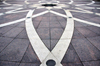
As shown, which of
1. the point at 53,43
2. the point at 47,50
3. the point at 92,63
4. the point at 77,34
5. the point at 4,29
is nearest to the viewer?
the point at 92,63

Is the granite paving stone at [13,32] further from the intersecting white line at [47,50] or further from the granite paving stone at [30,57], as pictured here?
the granite paving stone at [30,57]

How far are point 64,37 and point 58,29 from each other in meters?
1.22

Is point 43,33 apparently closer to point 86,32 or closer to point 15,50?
point 15,50

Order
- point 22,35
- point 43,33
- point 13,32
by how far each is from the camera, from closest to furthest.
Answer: point 22,35
point 43,33
point 13,32

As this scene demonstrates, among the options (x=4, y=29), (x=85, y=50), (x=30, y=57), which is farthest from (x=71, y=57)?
(x=4, y=29)

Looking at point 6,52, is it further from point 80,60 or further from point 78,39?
point 78,39

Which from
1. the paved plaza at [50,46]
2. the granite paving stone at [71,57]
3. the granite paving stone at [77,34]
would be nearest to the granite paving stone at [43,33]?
the paved plaza at [50,46]

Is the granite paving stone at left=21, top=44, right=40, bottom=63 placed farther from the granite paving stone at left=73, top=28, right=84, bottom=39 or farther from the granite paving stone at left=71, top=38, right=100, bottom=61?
the granite paving stone at left=73, top=28, right=84, bottom=39

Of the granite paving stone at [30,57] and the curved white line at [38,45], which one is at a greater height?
the curved white line at [38,45]

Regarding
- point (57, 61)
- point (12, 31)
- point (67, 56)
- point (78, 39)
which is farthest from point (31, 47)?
point (78, 39)

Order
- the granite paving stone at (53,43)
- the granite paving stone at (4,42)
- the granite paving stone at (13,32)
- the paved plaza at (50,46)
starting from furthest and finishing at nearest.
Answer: the granite paving stone at (13,32) < the granite paving stone at (4,42) < the granite paving stone at (53,43) < the paved plaza at (50,46)

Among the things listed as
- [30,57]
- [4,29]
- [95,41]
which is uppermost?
[4,29]

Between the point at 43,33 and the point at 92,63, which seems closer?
the point at 92,63

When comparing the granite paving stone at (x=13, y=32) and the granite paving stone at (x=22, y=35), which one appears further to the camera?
the granite paving stone at (x=13, y=32)
